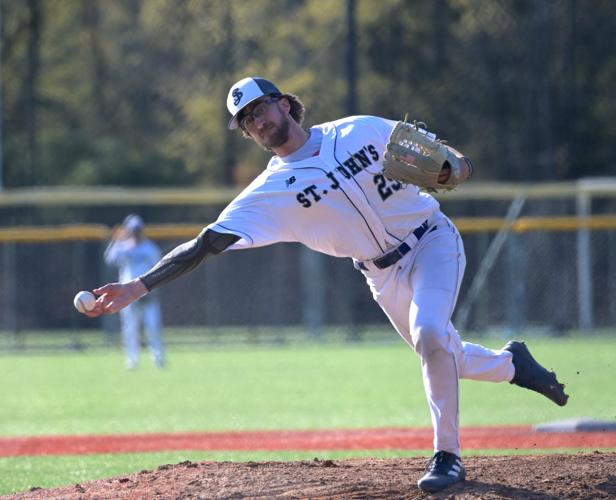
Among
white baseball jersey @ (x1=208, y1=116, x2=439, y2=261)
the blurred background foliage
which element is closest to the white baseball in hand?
white baseball jersey @ (x1=208, y1=116, x2=439, y2=261)

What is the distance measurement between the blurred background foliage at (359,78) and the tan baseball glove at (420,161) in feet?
42.3

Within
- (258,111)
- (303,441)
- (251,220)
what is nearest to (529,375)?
(251,220)

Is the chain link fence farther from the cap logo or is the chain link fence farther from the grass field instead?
the cap logo

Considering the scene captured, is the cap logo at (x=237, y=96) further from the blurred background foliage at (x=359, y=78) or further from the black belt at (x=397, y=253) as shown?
the blurred background foliage at (x=359, y=78)

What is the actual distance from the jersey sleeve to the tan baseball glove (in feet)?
1.82

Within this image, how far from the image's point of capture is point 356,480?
5059mm

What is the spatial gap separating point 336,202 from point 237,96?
658 millimetres

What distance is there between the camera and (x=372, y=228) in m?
5.27

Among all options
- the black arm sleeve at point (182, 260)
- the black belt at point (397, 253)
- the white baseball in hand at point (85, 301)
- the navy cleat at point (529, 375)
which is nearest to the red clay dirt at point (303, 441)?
the navy cleat at point (529, 375)

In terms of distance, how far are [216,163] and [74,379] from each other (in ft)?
38.8

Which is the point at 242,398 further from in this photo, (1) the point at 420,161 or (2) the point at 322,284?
(2) the point at 322,284

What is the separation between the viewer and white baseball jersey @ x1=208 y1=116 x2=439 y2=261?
5129 millimetres

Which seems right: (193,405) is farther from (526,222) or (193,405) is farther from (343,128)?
(526,222)

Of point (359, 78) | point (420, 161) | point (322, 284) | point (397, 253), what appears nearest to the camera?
point (420, 161)
